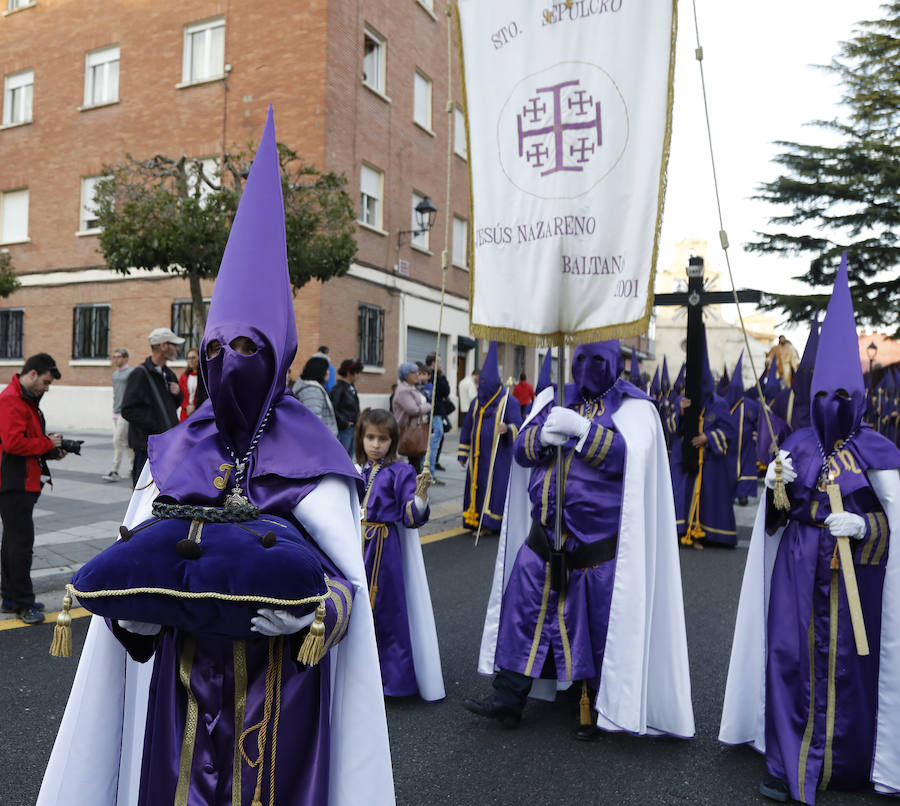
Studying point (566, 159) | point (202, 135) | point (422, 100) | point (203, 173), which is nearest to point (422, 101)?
point (422, 100)

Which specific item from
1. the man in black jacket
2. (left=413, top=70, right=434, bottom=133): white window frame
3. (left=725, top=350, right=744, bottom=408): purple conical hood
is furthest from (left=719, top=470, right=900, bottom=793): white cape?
(left=413, top=70, right=434, bottom=133): white window frame

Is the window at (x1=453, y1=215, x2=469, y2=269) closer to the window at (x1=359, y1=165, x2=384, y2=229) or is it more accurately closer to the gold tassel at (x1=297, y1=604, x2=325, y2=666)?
the window at (x1=359, y1=165, x2=384, y2=229)

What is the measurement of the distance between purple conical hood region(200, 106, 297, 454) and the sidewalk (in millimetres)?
4205

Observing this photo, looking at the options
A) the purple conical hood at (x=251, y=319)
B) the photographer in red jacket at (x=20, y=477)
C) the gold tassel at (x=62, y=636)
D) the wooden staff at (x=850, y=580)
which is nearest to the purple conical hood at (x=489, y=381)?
the photographer in red jacket at (x=20, y=477)

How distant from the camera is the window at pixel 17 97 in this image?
70.4ft

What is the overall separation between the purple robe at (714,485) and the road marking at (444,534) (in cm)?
247

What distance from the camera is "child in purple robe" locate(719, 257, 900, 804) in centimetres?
331

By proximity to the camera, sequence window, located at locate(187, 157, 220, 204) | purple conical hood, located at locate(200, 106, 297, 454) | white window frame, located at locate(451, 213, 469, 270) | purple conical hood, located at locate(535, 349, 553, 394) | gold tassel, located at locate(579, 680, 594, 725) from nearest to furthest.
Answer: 1. purple conical hood, located at locate(200, 106, 297, 454)
2. gold tassel, located at locate(579, 680, 594, 725)
3. purple conical hood, located at locate(535, 349, 553, 394)
4. window, located at locate(187, 157, 220, 204)
5. white window frame, located at locate(451, 213, 469, 270)

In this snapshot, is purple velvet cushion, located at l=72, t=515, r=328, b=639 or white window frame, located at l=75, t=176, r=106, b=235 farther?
white window frame, located at l=75, t=176, r=106, b=235

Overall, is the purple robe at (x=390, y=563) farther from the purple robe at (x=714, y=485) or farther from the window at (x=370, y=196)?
the window at (x=370, y=196)

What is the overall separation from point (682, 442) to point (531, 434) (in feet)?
19.3

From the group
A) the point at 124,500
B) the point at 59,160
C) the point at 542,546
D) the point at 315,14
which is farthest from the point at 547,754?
the point at 59,160

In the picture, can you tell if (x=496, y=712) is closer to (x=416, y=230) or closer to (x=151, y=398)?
A: (x=151, y=398)

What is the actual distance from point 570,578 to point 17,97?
23.5 meters
